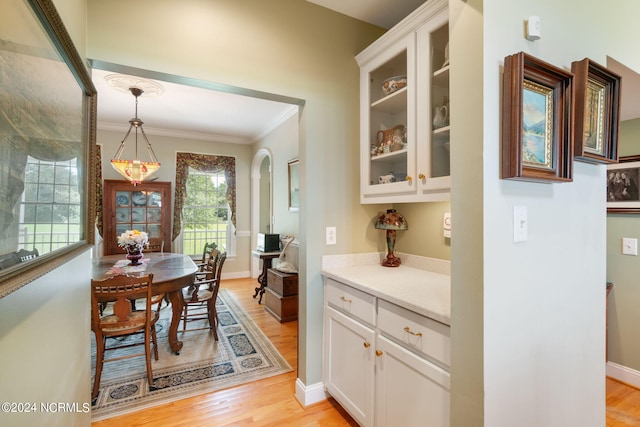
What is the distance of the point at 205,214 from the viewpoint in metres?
5.62

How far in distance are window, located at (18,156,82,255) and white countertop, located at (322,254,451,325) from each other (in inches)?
50.5

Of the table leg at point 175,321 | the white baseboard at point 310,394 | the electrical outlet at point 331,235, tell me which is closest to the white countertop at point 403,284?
the electrical outlet at point 331,235

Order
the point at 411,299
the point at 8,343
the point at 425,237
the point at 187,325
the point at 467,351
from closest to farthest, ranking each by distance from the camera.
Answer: the point at 8,343
the point at 467,351
the point at 411,299
the point at 425,237
the point at 187,325

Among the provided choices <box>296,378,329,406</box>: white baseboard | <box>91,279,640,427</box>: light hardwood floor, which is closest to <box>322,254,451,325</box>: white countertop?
<box>296,378,329,406</box>: white baseboard

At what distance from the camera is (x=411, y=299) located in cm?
136

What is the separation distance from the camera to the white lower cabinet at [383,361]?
1248 millimetres

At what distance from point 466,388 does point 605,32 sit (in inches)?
68.2

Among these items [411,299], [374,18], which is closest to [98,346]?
[411,299]

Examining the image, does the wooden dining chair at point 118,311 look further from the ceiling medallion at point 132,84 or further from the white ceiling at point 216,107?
the ceiling medallion at point 132,84

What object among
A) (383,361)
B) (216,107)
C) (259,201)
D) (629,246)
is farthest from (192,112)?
(629,246)

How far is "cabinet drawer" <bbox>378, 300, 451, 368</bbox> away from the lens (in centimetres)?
120

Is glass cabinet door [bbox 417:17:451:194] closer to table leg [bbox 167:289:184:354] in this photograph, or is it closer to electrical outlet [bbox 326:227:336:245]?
electrical outlet [bbox 326:227:336:245]

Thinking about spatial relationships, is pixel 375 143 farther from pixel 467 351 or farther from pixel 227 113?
pixel 227 113

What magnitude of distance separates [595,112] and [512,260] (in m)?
0.79
